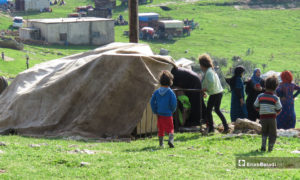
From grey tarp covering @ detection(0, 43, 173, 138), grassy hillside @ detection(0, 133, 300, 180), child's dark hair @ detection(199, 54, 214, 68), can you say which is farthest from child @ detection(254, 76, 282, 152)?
grey tarp covering @ detection(0, 43, 173, 138)

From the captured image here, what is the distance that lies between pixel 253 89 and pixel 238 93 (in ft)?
2.88

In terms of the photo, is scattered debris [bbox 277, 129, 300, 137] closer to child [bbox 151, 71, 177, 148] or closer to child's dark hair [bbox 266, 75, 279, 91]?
child's dark hair [bbox 266, 75, 279, 91]

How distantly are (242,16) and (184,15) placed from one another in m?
8.94

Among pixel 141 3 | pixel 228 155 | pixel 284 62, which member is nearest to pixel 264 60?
pixel 284 62

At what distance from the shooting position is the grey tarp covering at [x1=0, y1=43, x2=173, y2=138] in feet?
35.7

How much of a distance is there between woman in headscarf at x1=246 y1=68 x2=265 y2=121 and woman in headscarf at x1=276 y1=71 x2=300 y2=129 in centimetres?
85

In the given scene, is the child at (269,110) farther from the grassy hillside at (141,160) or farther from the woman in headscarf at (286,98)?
the woman in headscarf at (286,98)

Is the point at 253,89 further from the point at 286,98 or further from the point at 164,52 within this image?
the point at 164,52

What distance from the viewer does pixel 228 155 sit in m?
7.89

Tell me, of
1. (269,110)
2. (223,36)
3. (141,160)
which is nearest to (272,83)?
(269,110)

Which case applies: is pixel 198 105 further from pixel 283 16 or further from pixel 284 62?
pixel 283 16

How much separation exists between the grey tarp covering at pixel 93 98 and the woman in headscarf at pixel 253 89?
2218 millimetres

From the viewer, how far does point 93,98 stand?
36.2 feet

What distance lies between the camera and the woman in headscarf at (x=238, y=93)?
11.4 metres
